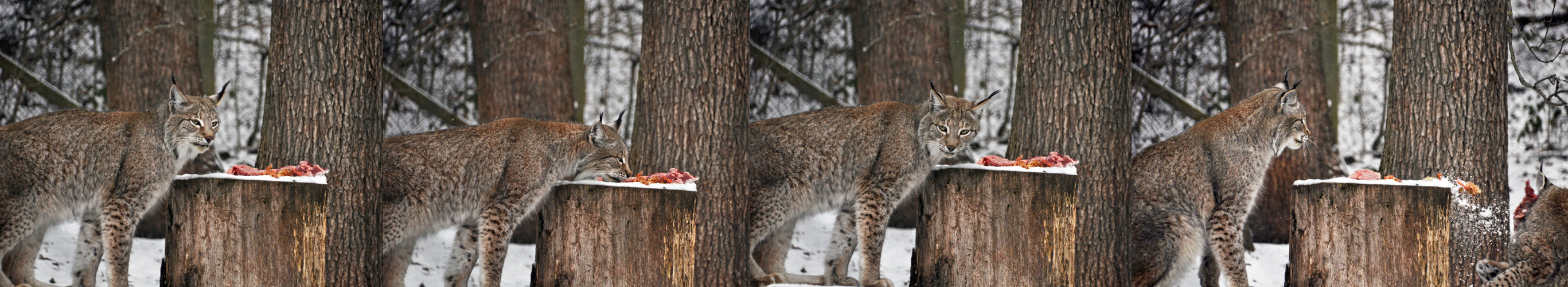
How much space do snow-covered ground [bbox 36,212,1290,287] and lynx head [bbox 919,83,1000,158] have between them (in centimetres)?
106

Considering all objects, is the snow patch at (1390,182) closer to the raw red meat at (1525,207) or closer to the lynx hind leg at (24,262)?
the raw red meat at (1525,207)

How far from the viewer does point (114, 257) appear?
7.40m

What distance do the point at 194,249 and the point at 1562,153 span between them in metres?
14.8

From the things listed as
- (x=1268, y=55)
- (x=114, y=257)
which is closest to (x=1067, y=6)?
(x=1268, y=55)

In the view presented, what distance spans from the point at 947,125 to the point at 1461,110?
3.55m

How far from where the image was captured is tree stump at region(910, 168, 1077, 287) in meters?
6.90

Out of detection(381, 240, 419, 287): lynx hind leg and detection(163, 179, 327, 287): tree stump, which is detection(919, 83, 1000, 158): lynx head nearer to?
detection(381, 240, 419, 287): lynx hind leg

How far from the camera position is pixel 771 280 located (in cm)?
820

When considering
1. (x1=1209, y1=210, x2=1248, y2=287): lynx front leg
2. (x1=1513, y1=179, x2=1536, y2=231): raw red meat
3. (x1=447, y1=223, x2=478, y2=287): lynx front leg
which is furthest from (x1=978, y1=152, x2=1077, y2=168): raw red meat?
(x1=447, y1=223, x2=478, y2=287): lynx front leg

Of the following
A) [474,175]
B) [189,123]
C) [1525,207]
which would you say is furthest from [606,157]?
[1525,207]

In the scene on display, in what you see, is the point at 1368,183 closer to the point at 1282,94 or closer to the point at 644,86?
the point at 1282,94

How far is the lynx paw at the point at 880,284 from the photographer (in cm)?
796

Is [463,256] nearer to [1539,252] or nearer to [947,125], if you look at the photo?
[947,125]

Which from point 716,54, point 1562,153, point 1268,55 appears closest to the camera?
point 716,54
